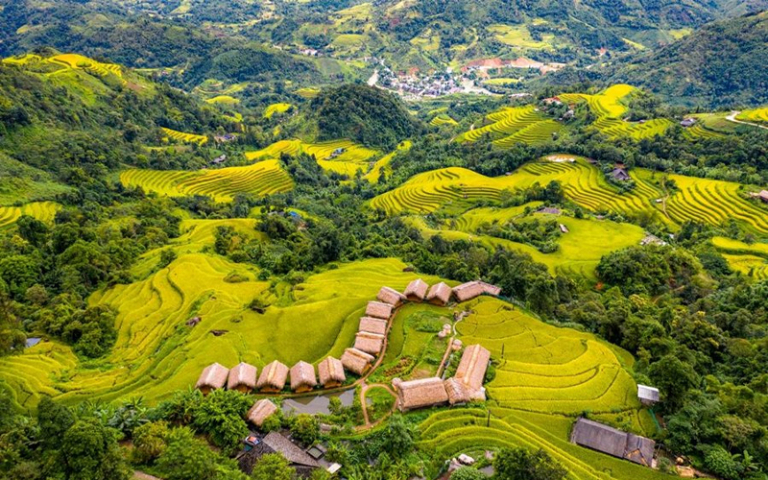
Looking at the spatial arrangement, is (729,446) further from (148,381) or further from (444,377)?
(148,381)

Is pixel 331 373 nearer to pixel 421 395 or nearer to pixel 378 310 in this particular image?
pixel 421 395

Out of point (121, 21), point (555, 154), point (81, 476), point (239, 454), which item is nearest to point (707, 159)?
point (555, 154)

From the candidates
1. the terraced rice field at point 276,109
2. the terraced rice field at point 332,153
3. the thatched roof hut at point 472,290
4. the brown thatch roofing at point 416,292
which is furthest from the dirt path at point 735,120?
the terraced rice field at point 276,109

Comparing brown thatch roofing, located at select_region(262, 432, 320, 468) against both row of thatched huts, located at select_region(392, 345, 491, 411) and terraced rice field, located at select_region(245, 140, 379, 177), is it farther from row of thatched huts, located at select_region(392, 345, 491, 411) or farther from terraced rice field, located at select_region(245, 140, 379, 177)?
terraced rice field, located at select_region(245, 140, 379, 177)

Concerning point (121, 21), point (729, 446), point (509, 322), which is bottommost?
point (509, 322)

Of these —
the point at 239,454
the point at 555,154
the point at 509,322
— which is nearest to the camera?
the point at 239,454

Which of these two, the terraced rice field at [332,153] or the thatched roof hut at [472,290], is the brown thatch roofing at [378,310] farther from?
the terraced rice field at [332,153]

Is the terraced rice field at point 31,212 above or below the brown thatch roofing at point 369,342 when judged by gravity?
below
